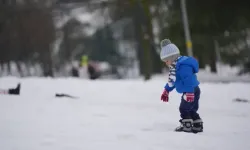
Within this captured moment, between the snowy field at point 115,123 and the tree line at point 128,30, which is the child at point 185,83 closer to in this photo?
the snowy field at point 115,123

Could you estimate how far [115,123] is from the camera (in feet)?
21.8

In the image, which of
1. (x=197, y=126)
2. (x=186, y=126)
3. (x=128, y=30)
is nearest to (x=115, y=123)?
(x=186, y=126)

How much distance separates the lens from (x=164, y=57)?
6.16 m

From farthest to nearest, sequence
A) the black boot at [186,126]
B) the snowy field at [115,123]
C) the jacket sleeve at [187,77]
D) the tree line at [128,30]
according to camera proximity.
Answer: the tree line at [128,30] < the black boot at [186,126] < the jacket sleeve at [187,77] < the snowy field at [115,123]

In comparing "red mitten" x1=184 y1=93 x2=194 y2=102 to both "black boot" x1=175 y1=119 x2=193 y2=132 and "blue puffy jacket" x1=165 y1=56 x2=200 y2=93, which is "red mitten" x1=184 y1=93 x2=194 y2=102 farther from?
"black boot" x1=175 y1=119 x2=193 y2=132

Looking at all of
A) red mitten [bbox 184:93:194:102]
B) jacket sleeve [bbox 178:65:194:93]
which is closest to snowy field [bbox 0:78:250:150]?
red mitten [bbox 184:93:194:102]

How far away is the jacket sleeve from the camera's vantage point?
5.91m

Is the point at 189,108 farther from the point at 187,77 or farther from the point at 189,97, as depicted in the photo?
the point at 187,77

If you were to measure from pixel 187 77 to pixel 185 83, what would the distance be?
0.10 m

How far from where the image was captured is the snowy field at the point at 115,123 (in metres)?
4.89

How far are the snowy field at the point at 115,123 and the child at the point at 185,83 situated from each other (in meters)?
0.27

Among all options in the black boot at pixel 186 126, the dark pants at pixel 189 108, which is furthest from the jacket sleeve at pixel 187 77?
the black boot at pixel 186 126

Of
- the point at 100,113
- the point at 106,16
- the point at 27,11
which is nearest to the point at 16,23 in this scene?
the point at 27,11

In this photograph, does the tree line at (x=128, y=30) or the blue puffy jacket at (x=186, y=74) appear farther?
the tree line at (x=128, y=30)
